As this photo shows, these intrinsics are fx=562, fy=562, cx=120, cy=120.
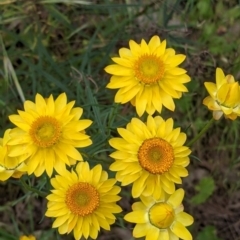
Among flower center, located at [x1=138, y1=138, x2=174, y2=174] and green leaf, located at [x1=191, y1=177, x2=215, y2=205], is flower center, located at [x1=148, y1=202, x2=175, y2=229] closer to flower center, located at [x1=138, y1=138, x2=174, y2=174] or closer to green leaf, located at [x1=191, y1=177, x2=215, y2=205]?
flower center, located at [x1=138, y1=138, x2=174, y2=174]

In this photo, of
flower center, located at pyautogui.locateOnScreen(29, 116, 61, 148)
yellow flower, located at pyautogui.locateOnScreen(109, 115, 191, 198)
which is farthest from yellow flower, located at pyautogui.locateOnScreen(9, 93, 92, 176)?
yellow flower, located at pyautogui.locateOnScreen(109, 115, 191, 198)

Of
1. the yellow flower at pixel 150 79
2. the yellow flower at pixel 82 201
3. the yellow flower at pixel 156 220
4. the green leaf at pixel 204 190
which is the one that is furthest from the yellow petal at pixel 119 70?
the green leaf at pixel 204 190

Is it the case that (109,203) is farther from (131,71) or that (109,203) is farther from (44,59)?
(44,59)

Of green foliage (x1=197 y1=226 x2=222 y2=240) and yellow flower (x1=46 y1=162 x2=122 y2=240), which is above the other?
yellow flower (x1=46 y1=162 x2=122 y2=240)

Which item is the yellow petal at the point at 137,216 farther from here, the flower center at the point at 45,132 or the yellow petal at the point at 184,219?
the flower center at the point at 45,132

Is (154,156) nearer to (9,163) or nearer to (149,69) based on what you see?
(149,69)

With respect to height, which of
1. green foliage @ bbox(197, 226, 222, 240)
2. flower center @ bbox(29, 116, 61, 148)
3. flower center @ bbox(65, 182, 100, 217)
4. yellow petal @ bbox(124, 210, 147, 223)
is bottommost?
green foliage @ bbox(197, 226, 222, 240)
